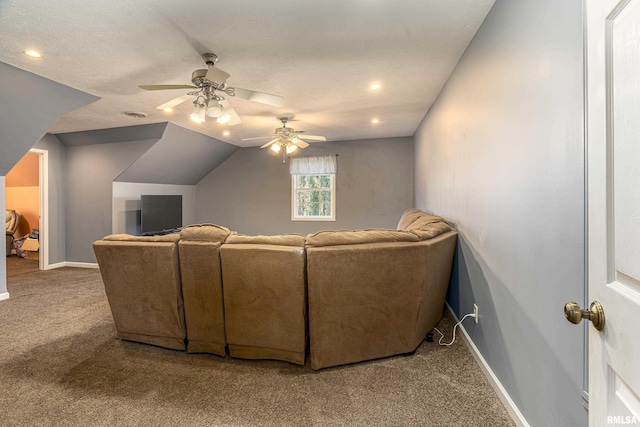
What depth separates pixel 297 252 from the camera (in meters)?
2.03

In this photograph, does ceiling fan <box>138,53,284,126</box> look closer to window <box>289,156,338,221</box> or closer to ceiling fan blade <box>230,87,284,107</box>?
ceiling fan blade <box>230,87,284,107</box>

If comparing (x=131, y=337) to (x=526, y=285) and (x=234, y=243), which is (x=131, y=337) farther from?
(x=526, y=285)

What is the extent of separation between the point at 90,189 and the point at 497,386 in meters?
6.35

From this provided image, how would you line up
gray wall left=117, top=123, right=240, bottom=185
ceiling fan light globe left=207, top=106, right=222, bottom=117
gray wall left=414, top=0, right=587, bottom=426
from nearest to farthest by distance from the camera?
1. gray wall left=414, top=0, right=587, bottom=426
2. ceiling fan light globe left=207, top=106, right=222, bottom=117
3. gray wall left=117, top=123, right=240, bottom=185

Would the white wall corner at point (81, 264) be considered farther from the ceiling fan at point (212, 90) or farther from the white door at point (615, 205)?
the white door at point (615, 205)

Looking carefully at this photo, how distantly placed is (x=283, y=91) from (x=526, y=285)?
290 cm

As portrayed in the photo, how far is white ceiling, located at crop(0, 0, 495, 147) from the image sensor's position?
1.89 metres

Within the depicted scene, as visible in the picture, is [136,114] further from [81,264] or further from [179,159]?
[81,264]

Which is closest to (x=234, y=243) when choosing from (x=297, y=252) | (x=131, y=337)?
(x=297, y=252)

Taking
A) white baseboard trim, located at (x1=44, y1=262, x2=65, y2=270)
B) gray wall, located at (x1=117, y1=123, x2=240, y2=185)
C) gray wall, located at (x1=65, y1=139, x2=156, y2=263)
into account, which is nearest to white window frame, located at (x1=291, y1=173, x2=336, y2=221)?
gray wall, located at (x1=117, y1=123, x2=240, y2=185)

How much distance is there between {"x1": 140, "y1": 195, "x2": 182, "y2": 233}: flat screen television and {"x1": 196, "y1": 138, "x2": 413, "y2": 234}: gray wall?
0.91 meters

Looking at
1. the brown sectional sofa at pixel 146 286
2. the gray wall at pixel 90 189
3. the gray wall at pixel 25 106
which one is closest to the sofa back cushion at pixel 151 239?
the brown sectional sofa at pixel 146 286

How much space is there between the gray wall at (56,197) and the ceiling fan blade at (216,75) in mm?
4672

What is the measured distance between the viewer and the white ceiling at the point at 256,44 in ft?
6.21
